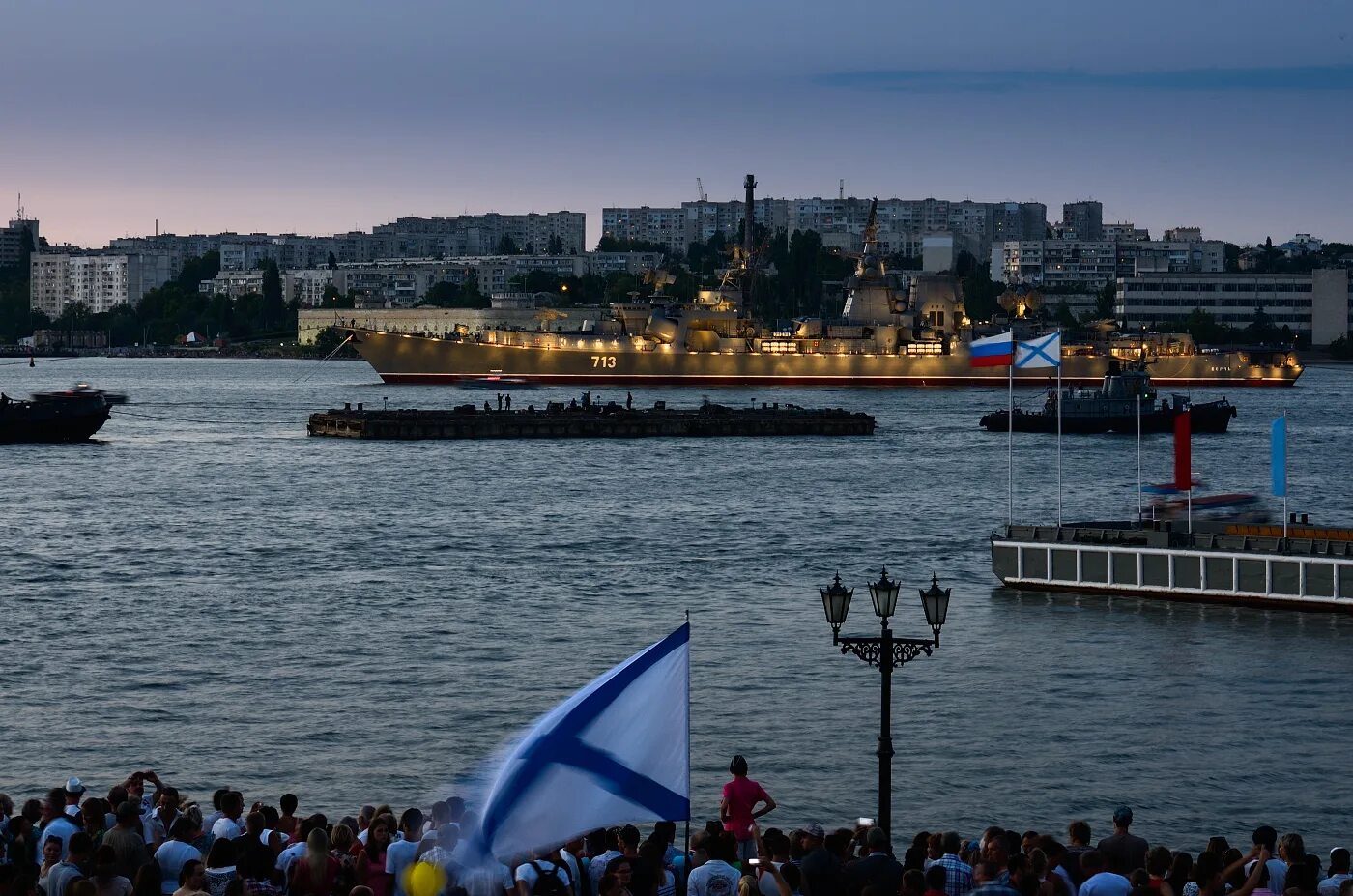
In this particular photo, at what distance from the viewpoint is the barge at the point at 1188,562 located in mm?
28484

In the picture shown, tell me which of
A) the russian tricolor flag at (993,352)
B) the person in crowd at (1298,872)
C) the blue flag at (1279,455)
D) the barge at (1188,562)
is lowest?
the barge at (1188,562)

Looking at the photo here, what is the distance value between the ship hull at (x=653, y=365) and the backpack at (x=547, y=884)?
372ft


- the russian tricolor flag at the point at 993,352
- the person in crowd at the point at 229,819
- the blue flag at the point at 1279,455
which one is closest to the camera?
the person in crowd at the point at 229,819

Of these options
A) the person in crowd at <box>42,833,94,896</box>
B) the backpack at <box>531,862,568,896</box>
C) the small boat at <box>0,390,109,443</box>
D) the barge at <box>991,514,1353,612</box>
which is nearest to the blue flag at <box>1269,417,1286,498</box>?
the barge at <box>991,514,1353,612</box>

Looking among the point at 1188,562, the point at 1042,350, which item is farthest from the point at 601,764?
the point at 1188,562

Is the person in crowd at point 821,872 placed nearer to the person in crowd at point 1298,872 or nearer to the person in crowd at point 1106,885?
the person in crowd at point 1106,885

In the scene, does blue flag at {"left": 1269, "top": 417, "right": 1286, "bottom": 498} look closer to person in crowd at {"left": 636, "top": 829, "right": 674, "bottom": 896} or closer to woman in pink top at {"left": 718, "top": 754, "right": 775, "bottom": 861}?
woman in pink top at {"left": 718, "top": 754, "right": 775, "bottom": 861}

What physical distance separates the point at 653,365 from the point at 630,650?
324 feet

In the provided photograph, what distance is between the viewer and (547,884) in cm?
920

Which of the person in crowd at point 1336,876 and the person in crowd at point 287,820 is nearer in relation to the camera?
the person in crowd at point 1336,876

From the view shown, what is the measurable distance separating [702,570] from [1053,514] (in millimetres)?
14264

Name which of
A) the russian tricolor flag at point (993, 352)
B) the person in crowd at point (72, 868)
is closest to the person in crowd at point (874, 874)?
the person in crowd at point (72, 868)

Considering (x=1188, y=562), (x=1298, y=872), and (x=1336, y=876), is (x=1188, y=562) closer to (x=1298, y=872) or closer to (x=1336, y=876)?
(x=1336, y=876)

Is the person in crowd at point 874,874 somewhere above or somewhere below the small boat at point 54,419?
below
